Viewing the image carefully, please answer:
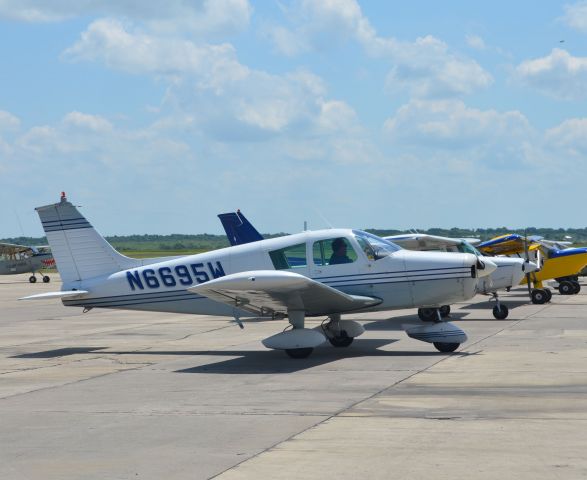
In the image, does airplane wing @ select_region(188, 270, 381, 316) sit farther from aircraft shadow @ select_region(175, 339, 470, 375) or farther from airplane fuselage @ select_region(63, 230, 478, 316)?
aircraft shadow @ select_region(175, 339, 470, 375)

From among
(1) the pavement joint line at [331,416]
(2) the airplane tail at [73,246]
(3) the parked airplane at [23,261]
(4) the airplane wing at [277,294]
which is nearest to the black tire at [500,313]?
(4) the airplane wing at [277,294]

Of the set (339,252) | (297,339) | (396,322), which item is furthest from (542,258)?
(297,339)

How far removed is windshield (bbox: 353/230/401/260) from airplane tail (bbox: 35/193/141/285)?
437 centimetres

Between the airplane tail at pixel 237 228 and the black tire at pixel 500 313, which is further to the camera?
the airplane tail at pixel 237 228

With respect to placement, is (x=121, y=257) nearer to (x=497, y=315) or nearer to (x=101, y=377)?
(x=101, y=377)

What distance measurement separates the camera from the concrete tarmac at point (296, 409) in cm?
696

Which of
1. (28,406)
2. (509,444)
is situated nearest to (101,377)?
(28,406)

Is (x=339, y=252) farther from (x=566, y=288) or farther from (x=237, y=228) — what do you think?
(x=566, y=288)

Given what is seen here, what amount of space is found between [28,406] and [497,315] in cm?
1404

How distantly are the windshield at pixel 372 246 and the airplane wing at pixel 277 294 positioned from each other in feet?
2.36

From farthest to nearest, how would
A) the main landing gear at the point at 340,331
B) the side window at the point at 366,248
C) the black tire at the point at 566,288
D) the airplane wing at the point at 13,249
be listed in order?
the airplane wing at the point at 13,249, the black tire at the point at 566,288, the main landing gear at the point at 340,331, the side window at the point at 366,248

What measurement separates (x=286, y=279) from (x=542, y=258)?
58.6ft

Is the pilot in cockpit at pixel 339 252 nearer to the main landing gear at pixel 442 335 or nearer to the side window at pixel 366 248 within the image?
the side window at pixel 366 248

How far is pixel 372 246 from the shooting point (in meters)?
14.8
